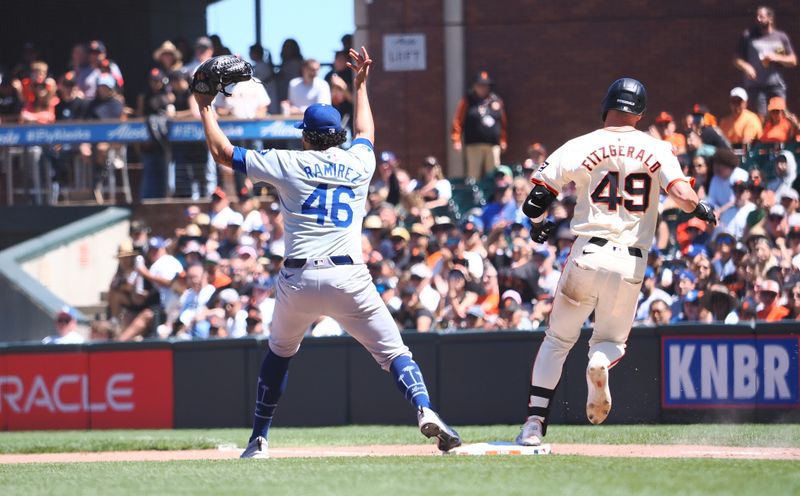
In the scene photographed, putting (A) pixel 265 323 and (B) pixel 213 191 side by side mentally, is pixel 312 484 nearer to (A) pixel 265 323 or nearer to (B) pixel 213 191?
(A) pixel 265 323

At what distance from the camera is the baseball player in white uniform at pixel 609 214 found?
7.32m

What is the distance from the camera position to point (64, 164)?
60.5ft

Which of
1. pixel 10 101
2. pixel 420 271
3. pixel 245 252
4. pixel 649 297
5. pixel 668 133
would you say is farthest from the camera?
pixel 10 101

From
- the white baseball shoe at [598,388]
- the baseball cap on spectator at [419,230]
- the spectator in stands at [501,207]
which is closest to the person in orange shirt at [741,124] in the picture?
the spectator in stands at [501,207]

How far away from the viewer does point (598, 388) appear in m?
7.30

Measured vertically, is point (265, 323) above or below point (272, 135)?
below

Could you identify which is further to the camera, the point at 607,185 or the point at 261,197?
the point at 261,197

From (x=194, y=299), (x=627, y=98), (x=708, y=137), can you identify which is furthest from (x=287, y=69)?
(x=627, y=98)

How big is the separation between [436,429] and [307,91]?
33.8 feet

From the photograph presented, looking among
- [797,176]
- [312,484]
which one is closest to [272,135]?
[797,176]

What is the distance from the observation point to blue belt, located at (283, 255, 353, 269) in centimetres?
752

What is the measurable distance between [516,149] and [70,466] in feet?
41.0

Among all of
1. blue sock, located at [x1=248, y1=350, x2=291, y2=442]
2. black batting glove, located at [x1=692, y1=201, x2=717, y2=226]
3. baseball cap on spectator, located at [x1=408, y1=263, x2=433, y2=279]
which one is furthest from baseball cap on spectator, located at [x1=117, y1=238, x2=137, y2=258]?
black batting glove, located at [x1=692, y1=201, x2=717, y2=226]

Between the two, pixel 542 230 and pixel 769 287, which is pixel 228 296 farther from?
pixel 542 230
